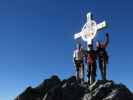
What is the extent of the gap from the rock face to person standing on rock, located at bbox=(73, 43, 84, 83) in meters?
1.72

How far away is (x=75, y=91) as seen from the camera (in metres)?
37.5

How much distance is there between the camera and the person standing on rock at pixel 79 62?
4100 cm

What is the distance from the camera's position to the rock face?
117ft

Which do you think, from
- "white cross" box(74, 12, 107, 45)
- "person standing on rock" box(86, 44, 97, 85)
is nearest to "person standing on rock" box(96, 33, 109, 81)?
"person standing on rock" box(86, 44, 97, 85)

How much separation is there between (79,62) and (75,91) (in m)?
4.63

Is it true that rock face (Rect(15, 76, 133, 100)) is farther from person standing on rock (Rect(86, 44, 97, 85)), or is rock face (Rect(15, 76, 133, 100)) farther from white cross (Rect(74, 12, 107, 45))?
white cross (Rect(74, 12, 107, 45))

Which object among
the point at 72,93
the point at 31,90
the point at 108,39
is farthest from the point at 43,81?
the point at 108,39

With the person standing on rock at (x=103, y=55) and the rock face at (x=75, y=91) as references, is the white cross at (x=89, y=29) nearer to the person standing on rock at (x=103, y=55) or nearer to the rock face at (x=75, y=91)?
the person standing on rock at (x=103, y=55)

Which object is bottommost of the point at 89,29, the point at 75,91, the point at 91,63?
the point at 75,91

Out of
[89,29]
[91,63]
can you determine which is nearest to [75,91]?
[91,63]

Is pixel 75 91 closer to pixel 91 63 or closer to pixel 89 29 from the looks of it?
pixel 91 63

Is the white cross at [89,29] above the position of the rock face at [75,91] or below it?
above

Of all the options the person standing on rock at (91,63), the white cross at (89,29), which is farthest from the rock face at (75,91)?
the white cross at (89,29)

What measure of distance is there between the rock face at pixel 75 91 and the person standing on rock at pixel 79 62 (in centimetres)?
172
